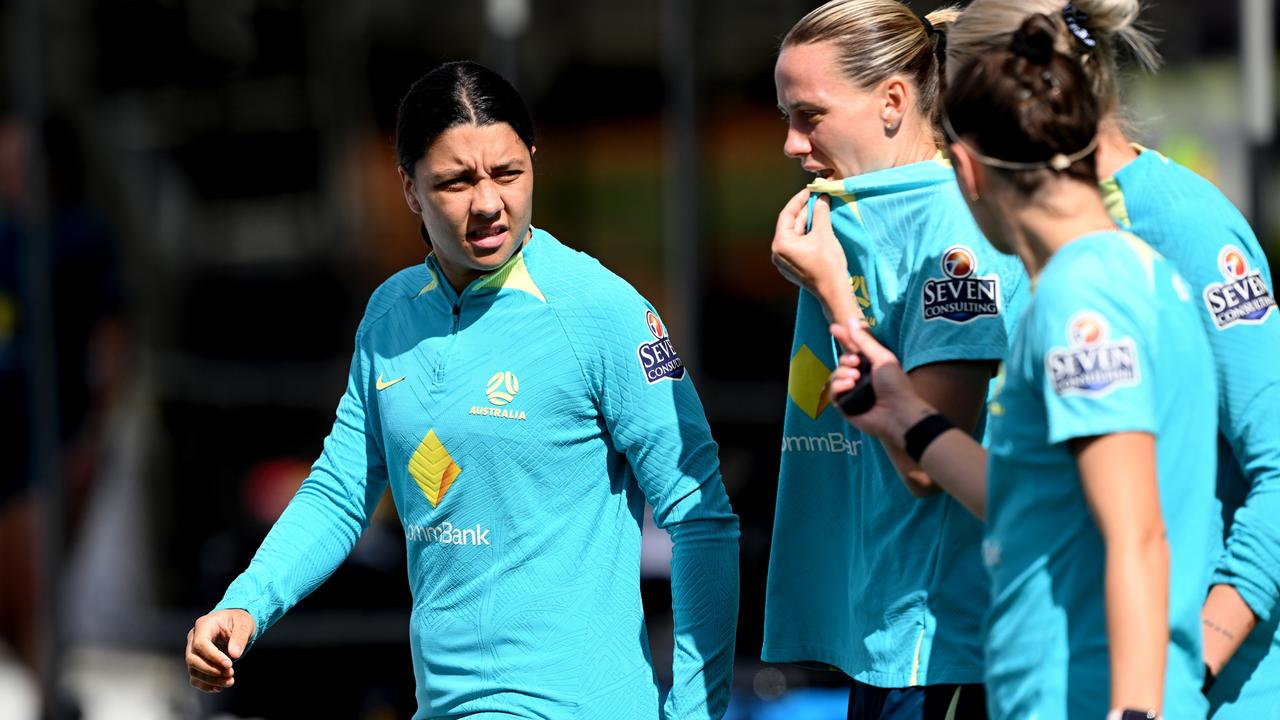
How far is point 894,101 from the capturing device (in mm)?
2455

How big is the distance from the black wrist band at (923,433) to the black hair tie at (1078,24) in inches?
20.3

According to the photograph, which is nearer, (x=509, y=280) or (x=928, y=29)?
(x=928, y=29)

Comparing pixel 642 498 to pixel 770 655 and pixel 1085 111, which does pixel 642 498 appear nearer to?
pixel 770 655

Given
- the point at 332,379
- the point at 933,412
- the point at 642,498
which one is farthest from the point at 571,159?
the point at 933,412

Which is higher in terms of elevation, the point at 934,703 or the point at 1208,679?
the point at 1208,679

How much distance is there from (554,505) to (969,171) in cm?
86

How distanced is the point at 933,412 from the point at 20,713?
5231mm

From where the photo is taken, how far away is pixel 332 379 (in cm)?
650

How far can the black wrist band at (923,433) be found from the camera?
215 cm

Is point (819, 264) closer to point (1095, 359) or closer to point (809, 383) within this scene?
point (809, 383)

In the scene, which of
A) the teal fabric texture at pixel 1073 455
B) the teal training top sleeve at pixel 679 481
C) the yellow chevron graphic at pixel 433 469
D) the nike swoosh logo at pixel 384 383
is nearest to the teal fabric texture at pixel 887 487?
the teal training top sleeve at pixel 679 481

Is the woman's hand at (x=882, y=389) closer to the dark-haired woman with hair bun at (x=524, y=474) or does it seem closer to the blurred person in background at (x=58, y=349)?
the dark-haired woman with hair bun at (x=524, y=474)

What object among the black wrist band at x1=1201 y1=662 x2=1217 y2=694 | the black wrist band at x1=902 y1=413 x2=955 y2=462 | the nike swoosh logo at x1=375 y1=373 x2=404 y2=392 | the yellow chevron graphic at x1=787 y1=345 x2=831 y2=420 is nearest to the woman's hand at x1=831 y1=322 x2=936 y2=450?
the black wrist band at x1=902 y1=413 x2=955 y2=462

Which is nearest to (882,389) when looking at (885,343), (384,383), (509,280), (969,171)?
(885,343)
